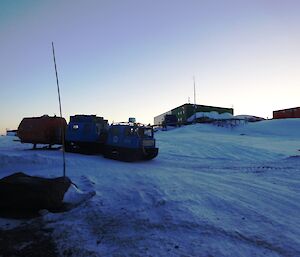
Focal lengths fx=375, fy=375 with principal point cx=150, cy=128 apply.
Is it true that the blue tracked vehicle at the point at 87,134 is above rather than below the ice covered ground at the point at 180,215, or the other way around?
above

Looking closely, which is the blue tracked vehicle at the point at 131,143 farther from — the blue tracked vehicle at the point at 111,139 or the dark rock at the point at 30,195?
the dark rock at the point at 30,195

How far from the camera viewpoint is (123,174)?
14180 millimetres

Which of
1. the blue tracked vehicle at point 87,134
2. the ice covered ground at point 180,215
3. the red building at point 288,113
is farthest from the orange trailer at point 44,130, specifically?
the red building at point 288,113

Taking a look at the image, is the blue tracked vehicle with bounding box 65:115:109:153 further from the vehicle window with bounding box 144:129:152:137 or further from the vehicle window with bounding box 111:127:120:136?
the vehicle window with bounding box 144:129:152:137

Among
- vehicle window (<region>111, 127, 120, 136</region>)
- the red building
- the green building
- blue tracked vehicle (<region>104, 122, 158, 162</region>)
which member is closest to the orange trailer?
vehicle window (<region>111, 127, 120, 136</region>)

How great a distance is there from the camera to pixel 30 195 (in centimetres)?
890

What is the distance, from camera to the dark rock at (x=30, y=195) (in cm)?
Answer: 879

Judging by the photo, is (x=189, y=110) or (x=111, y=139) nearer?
(x=111, y=139)

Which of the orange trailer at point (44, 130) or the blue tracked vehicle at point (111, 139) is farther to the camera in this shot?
the orange trailer at point (44, 130)

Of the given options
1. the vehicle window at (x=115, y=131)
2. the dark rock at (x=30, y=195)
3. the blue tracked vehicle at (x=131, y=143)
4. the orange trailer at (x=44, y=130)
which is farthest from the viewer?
the orange trailer at (x=44, y=130)

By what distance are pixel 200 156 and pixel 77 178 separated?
37.1 feet

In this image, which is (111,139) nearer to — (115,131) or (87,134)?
(115,131)

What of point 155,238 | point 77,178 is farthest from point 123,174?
point 155,238

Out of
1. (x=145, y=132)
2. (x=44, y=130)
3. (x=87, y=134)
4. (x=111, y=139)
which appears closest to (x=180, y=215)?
(x=145, y=132)
